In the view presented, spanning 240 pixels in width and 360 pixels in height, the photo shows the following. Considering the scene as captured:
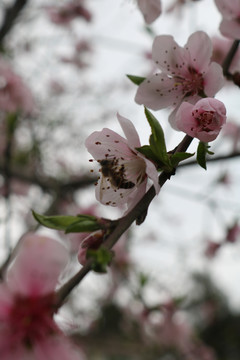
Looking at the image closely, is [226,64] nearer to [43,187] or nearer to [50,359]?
[50,359]

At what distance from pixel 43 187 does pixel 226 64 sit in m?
1.70

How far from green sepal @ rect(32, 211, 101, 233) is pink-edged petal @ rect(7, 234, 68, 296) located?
0.42ft

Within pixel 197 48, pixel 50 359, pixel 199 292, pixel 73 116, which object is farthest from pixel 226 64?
pixel 199 292

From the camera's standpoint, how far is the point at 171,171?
2.23 ft

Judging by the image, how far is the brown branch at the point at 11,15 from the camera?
6.88ft

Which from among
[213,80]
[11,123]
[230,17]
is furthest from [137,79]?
[11,123]

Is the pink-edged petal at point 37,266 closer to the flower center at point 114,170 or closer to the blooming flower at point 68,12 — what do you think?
the flower center at point 114,170

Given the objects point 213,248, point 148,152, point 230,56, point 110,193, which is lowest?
point 213,248

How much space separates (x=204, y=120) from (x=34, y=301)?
42cm

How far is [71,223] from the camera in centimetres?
66

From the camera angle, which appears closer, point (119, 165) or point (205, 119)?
point (205, 119)

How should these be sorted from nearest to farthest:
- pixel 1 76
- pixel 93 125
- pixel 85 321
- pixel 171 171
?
1. pixel 171 171
2. pixel 1 76
3. pixel 93 125
4. pixel 85 321

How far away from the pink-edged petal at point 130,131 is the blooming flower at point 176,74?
0.18 meters

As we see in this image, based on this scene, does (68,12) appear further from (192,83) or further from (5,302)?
(5,302)
